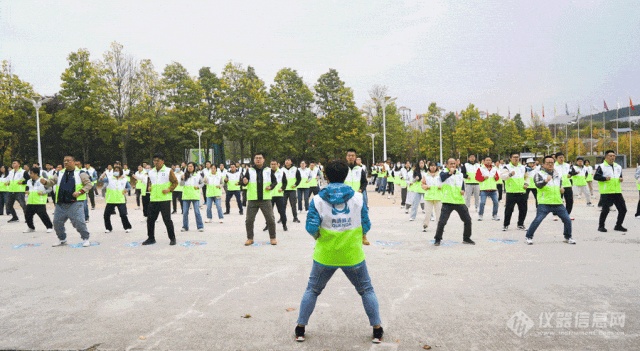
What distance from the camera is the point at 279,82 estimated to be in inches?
1901

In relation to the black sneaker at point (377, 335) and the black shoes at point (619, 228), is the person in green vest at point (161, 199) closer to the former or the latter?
the black sneaker at point (377, 335)

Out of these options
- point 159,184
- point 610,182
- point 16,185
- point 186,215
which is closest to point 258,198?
point 159,184

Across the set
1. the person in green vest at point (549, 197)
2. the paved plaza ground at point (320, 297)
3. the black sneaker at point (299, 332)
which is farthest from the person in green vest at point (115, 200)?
the person in green vest at point (549, 197)

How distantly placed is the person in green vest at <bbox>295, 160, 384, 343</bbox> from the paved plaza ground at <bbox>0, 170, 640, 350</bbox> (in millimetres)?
295

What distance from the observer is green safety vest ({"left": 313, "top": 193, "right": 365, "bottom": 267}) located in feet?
13.3

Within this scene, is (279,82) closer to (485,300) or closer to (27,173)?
(27,173)

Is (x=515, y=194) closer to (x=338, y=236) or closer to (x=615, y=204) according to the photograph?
(x=615, y=204)

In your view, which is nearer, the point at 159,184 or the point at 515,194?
the point at 159,184

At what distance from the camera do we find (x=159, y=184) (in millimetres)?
9406

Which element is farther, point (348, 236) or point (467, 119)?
point (467, 119)

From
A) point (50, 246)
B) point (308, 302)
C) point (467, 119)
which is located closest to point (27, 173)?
point (50, 246)

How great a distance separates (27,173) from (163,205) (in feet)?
24.0

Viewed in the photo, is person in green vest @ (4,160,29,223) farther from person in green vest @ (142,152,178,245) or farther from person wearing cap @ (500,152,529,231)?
person wearing cap @ (500,152,529,231)

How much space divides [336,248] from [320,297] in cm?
153
